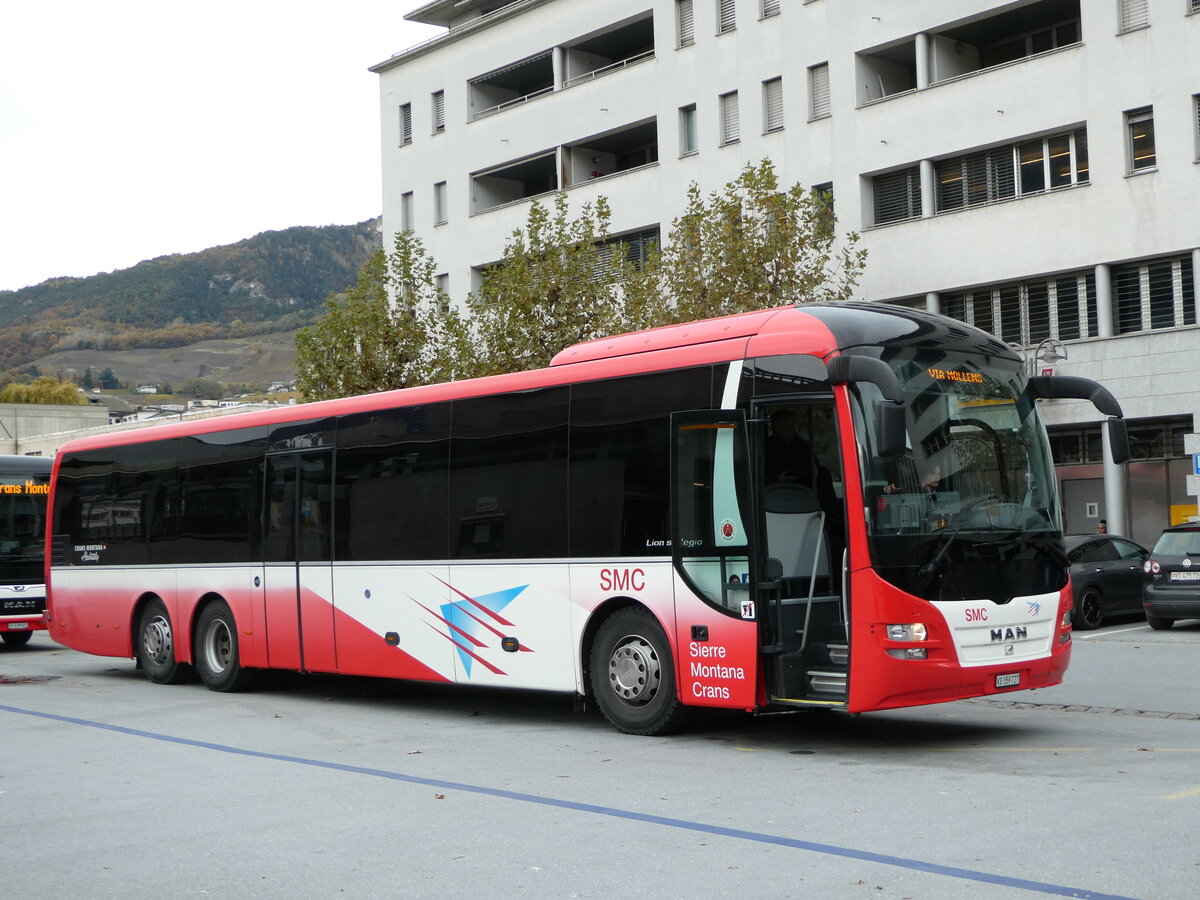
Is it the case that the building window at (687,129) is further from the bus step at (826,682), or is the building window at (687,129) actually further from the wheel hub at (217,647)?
the bus step at (826,682)

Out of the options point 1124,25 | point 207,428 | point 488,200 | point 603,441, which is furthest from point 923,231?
point 603,441

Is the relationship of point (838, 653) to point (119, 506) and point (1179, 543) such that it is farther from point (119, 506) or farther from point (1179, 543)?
point (1179, 543)

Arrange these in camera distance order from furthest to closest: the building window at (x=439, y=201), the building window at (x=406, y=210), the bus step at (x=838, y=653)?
1. the building window at (x=406, y=210)
2. the building window at (x=439, y=201)
3. the bus step at (x=838, y=653)

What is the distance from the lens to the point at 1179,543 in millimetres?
21797

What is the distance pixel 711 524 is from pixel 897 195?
25.1 metres

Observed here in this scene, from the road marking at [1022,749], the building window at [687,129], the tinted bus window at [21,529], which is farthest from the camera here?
the building window at [687,129]

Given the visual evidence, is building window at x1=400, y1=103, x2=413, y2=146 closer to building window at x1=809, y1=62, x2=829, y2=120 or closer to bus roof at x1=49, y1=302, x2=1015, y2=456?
building window at x1=809, y1=62, x2=829, y2=120

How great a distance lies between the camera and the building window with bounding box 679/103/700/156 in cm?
3881

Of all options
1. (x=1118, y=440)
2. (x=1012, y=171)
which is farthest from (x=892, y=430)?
(x=1012, y=171)

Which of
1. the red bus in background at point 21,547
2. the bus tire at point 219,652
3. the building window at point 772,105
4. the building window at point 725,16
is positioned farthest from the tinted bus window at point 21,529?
the building window at point 725,16

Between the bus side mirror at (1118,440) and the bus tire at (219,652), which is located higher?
the bus side mirror at (1118,440)

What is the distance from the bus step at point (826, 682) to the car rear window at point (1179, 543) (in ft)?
43.5

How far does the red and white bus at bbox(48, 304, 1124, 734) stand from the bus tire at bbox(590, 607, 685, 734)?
0.07ft

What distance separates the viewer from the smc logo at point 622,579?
1138 cm
